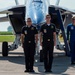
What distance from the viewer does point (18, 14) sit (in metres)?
17.3

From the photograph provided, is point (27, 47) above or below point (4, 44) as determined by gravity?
above

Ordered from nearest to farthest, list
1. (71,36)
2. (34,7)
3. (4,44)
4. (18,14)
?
(71,36)
(34,7)
(18,14)
(4,44)

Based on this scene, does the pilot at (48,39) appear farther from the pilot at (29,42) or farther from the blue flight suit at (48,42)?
the pilot at (29,42)

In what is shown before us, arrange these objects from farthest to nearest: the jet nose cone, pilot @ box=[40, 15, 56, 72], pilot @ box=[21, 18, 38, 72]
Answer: the jet nose cone
pilot @ box=[21, 18, 38, 72]
pilot @ box=[40, 15, 56, 72]

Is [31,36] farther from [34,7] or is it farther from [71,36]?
[34,7]

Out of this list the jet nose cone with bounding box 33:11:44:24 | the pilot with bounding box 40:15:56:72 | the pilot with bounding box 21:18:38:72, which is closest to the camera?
the pilot with bounding box 40:15:56:72

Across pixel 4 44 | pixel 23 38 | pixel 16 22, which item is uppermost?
pixel 23 38

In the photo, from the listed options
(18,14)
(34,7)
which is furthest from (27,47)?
(18,14)

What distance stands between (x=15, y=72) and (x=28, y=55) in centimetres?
75

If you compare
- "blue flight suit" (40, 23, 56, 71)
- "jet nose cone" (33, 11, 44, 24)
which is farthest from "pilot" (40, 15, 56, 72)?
"jet nose cone" (33, 11, 44, 24)

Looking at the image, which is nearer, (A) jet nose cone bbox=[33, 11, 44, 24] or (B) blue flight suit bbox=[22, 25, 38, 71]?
(B) blue flight suit bbox=[22, 25, 38, 71]

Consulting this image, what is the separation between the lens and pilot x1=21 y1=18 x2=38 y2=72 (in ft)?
39.4

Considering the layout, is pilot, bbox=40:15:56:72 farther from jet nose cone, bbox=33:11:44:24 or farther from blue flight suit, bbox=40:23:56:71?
jet nose cone, bbox=33:11:44:24

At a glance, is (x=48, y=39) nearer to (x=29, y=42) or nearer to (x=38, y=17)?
(x=29, y=42)
